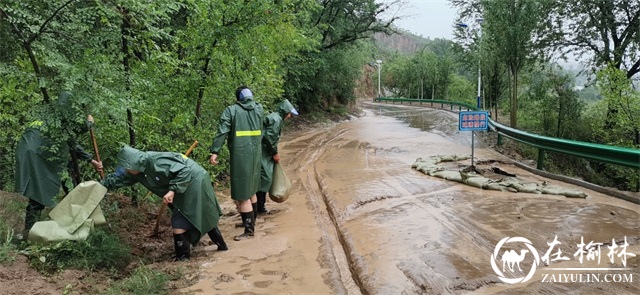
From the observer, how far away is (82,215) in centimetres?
408

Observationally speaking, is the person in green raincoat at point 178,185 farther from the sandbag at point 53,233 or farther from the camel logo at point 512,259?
the camel logo at point 512,259

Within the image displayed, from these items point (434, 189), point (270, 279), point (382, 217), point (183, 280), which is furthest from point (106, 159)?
point (434, 189)

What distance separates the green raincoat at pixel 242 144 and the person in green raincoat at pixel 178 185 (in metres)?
0.65

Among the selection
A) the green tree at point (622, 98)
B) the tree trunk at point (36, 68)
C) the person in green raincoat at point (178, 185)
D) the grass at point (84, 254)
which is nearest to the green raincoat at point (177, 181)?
the person in green raincoat at point (178, 185)

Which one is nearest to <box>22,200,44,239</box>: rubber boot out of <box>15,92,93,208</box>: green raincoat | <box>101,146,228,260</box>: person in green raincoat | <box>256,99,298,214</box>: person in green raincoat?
<box>15,92,93,208</box>: green raincoat

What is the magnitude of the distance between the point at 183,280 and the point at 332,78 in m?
23.0

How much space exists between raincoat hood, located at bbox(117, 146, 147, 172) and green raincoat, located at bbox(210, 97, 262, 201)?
1.14 metres

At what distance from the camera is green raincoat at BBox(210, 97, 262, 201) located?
17.4ft

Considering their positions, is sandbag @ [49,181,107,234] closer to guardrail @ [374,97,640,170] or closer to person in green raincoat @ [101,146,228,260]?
person in green raincoat @ [101,146,228,260]

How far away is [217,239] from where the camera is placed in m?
4.84

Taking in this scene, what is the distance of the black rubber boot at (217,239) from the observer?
4.80 meters

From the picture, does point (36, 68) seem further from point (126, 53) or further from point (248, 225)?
point (248, 225)

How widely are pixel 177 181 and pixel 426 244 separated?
2.59 metres

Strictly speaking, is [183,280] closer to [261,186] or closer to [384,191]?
[261,186]
